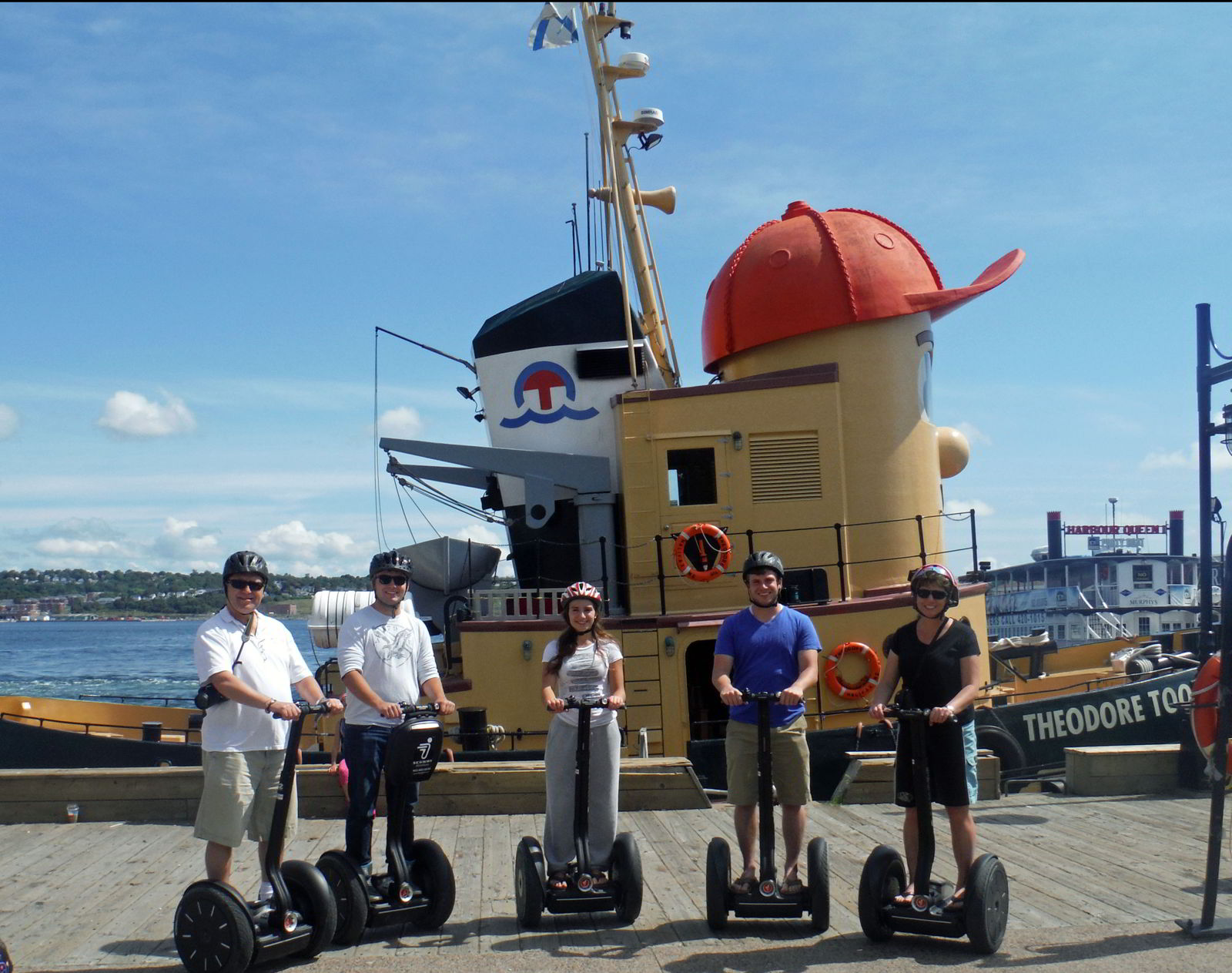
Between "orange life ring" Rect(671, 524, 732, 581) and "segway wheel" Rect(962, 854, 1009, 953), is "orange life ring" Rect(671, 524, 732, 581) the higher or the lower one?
the higher one

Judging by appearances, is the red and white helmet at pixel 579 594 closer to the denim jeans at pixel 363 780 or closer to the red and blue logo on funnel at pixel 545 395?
the denim jeans at pixel 363 780

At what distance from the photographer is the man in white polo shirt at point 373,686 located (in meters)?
5.54

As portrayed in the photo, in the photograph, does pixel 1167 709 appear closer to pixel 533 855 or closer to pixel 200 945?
pixel 533 855

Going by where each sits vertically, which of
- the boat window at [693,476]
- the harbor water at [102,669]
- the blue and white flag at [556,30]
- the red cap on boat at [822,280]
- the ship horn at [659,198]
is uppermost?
the blue and white flag at [556,30]

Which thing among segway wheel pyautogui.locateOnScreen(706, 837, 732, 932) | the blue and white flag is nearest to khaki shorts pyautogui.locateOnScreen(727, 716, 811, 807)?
segway wheel pyautogui.locateOnScreen(706, 837, 732, 932)

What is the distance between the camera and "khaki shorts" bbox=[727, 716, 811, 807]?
18.4ft

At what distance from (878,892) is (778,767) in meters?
0.71

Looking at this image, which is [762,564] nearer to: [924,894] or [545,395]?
[924,894]

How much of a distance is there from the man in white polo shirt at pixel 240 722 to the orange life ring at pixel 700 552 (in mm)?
5700

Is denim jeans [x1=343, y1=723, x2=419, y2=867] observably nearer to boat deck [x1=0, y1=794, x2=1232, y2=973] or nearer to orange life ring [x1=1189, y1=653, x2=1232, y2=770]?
boat deck [x1=0, y1=794, x2=1232, y2=973]

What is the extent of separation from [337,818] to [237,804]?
11.7 ft

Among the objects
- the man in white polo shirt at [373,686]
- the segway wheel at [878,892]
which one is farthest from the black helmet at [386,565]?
the segway wheel at [878,892]

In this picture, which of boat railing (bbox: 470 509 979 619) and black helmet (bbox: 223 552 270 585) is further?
boat railing (bbox: 470 509 979 619)

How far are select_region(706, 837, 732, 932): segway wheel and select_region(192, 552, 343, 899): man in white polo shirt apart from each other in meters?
1.90
